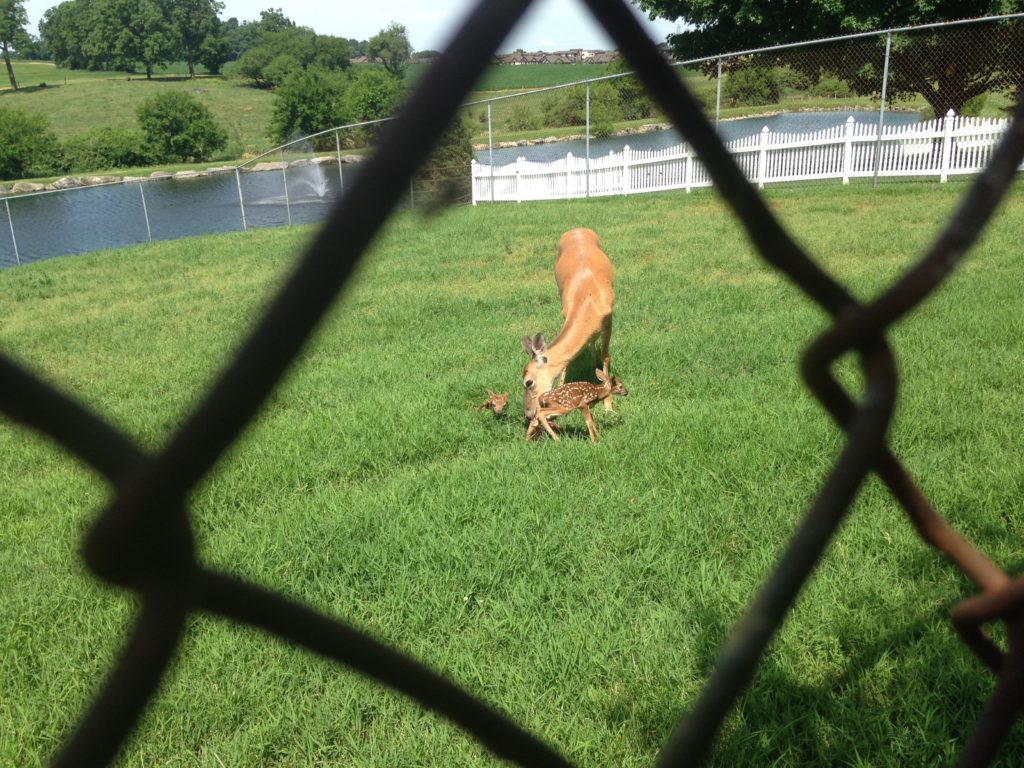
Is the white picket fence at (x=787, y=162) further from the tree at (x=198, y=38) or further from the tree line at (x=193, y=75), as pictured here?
the tree at (x=198, y=38)

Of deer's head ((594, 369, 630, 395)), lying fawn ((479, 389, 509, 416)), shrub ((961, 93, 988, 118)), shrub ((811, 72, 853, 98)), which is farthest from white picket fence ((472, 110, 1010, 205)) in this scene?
lying fawn ((479, 389, 509, 416))

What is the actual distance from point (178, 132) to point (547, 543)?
3626 cm

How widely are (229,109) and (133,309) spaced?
35.3 m

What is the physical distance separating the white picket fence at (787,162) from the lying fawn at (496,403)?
26.7 feet

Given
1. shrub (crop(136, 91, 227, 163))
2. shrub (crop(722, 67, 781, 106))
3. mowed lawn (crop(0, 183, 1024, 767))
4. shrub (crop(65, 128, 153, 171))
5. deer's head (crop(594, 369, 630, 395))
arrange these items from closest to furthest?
mowed lawn (crop(0, 183, 1024, 767)) < deer's head (crop(594, 369, 630, 395)) < shrub (crop(722, 67, 781, 106)) < shrub (crop(136, 91, 227, 163)) < shrub (crop(65, 128, 153, 171))

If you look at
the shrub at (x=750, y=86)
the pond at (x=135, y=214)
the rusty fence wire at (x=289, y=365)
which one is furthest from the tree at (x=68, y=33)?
the rusty fence wire at (x=289, y=365)

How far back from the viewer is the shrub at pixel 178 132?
34.0 m

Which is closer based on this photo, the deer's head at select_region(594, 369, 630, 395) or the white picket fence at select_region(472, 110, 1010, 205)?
the deer's head at select_region(594, 369, 630, 395)

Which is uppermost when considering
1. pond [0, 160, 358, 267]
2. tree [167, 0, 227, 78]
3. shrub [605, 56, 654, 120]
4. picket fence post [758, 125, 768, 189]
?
tree [167, 0, 227, 78]

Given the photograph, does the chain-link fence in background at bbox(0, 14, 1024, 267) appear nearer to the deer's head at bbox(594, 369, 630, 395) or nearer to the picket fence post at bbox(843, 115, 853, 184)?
the picket fence post at bbox(843, 115, 853, 184)

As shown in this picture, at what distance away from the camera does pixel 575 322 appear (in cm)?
466

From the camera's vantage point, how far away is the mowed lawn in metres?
2.22

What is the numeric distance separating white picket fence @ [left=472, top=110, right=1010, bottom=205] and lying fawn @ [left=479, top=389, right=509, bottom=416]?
8143 mm

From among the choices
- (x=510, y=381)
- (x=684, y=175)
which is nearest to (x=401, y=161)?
(x=510, y=381)
